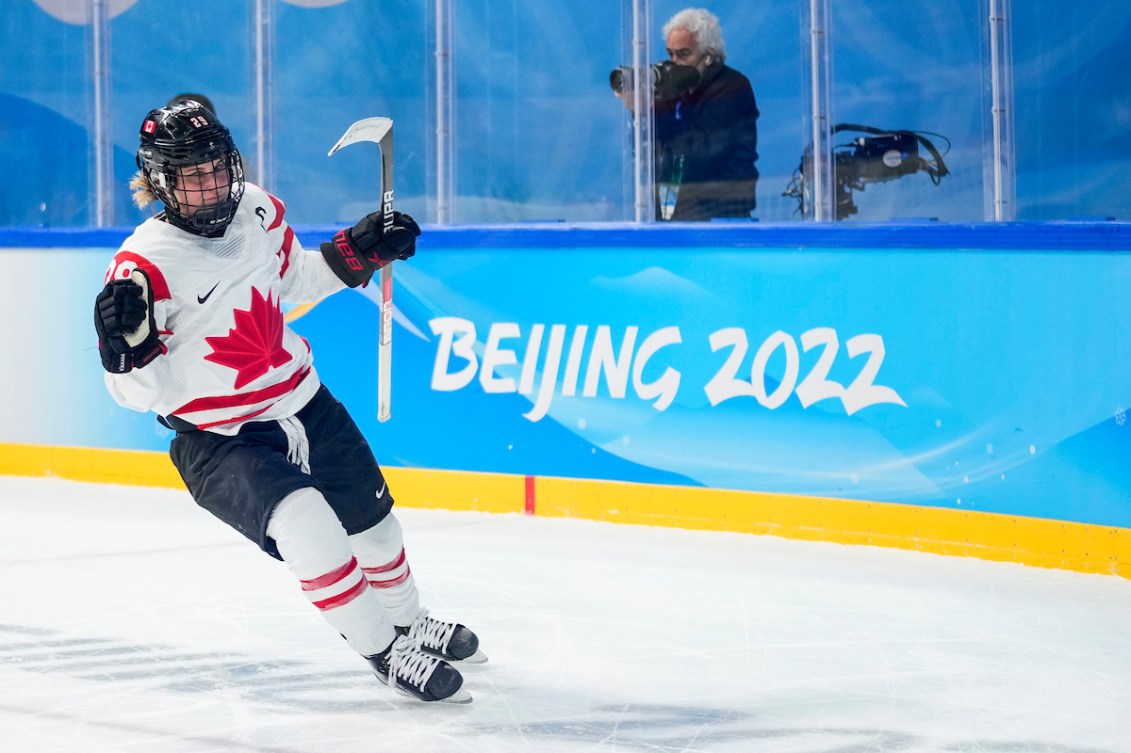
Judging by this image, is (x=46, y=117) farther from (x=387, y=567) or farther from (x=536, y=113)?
(x=387, y=567)

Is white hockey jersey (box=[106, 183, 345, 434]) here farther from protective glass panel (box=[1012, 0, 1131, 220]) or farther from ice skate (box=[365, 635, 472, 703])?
protective glass panel (box=[1012, 0, 1131, 220])

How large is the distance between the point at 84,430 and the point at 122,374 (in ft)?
11.2

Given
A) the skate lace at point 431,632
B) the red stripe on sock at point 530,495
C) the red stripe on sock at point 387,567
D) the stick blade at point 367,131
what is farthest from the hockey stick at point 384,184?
the red stripe on sock at point 530,495

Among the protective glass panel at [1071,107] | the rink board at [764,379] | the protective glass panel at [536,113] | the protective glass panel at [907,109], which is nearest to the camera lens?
the rink board at [764,379]

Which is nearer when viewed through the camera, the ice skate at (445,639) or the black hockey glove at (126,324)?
the black hockey glove at (126,324)

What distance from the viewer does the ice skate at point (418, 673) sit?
2996mm

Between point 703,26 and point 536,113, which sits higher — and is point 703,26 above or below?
above

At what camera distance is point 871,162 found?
484cm

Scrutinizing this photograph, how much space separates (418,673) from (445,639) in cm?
32

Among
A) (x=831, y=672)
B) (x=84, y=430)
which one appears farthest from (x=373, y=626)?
(x=84, y=430)

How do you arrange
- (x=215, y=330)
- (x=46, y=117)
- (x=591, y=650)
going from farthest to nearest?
(x=46, y=117)
(x=591, y=650)
(x=215, y=330)

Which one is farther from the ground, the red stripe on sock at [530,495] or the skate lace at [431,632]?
the red stripe on sock at [530,495]

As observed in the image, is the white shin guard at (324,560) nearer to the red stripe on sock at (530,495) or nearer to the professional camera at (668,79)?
the red stripe on sock at (530,495)

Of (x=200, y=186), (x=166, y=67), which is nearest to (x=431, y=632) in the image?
(x=200, y=186)
